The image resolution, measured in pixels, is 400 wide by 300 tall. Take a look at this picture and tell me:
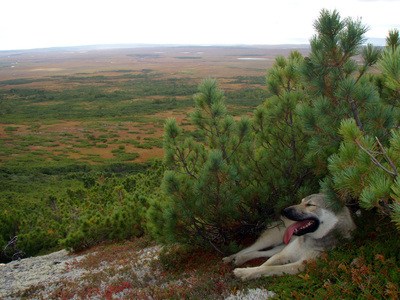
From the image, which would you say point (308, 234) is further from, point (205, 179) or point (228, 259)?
point (205, 179)

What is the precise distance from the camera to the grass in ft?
10.3

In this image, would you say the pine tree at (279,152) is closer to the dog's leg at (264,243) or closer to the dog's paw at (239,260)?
the dog's leg at (264,243)

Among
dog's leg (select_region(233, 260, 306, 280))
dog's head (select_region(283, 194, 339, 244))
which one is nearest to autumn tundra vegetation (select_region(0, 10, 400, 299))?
dog's leg (select_region(233, 260, 306, 280))

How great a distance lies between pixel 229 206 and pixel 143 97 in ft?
222

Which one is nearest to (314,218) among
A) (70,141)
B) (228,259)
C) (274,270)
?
(274,270)

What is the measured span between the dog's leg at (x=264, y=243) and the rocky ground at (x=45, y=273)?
1.72m

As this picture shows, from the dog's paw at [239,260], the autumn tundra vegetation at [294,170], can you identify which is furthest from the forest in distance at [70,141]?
the dog's paw at [239,260]

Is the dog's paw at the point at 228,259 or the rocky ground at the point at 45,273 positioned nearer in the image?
the dog's paw at the point at 228,259

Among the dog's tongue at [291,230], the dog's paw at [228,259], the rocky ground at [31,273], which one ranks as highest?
the dog's tongue at [291,230]

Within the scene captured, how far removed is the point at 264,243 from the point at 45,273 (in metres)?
4.96

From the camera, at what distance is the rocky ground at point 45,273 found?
5562 mm

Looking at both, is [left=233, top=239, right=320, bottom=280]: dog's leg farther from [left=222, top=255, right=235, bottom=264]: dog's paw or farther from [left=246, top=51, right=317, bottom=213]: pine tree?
[left=246, top=51, right=317, bottom=213]: pine tree

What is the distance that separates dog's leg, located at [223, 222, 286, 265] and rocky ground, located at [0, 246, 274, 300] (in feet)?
5.64

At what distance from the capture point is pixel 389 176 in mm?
2811
